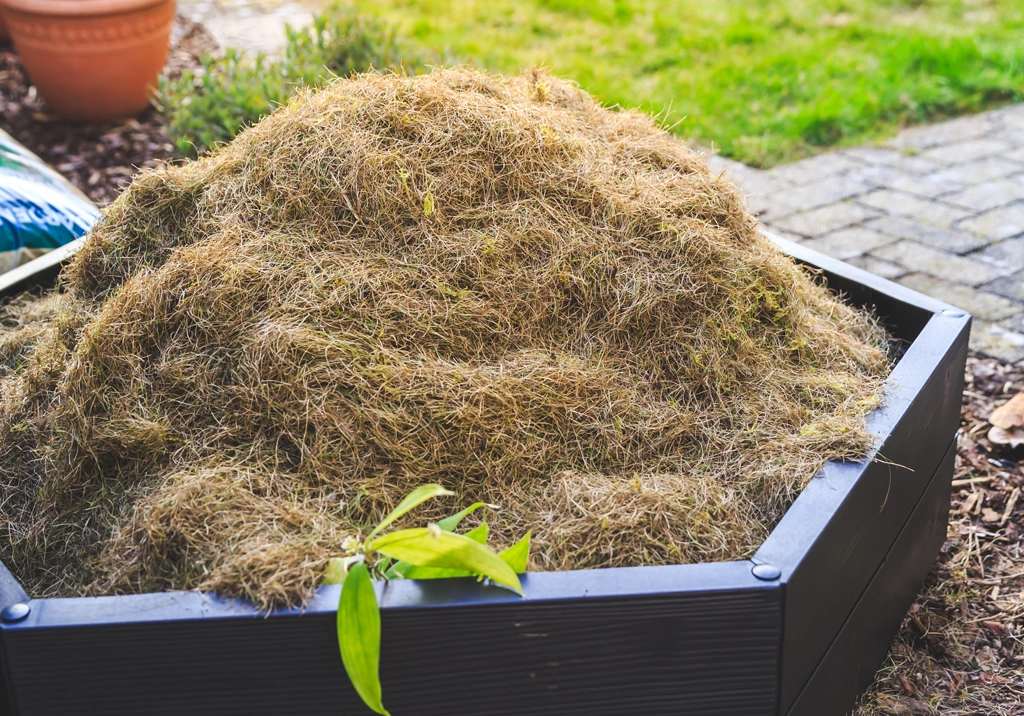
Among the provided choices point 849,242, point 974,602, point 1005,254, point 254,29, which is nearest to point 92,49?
point 254,29

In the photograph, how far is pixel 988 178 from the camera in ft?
14.1

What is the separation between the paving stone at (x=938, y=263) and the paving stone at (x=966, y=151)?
100 centimetres

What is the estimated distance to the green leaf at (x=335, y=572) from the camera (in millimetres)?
1320

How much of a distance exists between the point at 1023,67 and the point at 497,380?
5.15 meters

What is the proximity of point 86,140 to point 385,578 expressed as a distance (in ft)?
13.7

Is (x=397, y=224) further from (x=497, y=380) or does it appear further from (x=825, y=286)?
(x=825, y=286)

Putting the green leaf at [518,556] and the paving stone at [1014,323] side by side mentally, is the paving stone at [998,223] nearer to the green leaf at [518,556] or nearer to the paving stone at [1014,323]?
the paving stone at [1014,323]

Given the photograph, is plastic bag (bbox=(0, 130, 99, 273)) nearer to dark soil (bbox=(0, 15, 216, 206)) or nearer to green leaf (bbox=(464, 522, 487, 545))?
dark soil (bbox=(0, 15, 216, 206))

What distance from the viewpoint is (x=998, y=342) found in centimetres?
317

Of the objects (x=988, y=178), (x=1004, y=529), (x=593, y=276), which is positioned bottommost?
(x=1004, y=529)

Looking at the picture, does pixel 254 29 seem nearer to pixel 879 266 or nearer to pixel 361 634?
pixel 879 266

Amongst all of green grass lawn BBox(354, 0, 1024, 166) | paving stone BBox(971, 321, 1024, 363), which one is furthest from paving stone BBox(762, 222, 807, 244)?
paving stone BBox(971, 321, 1024, 363)

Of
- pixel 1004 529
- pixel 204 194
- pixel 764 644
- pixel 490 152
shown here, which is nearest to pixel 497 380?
pixel 490 152

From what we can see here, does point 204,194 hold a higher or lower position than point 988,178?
higher
